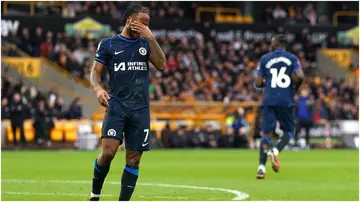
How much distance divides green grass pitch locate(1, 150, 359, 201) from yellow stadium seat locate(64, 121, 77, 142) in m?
10.5

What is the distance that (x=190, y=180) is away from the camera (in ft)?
54.3

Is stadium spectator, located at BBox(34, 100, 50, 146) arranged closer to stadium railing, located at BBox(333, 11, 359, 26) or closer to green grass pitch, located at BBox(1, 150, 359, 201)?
green grass pitch, located at BBox(1, 150, 359, 201)

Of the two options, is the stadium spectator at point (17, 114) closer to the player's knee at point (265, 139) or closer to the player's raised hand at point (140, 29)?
the player's knee at point (265, 139)

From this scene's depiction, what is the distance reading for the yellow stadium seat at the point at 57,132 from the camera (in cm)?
3481

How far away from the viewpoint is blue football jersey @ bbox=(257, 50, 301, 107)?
17.3 metres

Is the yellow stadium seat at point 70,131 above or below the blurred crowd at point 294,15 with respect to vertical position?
below

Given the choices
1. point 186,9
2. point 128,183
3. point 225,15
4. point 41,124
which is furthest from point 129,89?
point 225,15

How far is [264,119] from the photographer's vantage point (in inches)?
691

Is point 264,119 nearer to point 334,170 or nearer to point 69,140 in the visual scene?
point 334,170

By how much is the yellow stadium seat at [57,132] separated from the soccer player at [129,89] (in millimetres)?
24181

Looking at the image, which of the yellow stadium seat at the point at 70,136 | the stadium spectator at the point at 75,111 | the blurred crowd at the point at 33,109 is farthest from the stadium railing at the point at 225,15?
the yellow stadium seat at the point at 70,136

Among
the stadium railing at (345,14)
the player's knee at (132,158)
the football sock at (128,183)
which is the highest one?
the stadium railing at (345,14)

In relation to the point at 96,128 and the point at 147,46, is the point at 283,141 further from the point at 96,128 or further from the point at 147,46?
the point at 96,128

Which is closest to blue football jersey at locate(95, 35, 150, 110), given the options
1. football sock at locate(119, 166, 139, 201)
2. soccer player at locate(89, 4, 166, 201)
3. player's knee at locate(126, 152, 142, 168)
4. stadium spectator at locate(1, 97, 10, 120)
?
soccer player at locate(89, 4, 166, 201)
